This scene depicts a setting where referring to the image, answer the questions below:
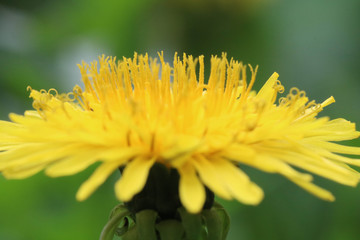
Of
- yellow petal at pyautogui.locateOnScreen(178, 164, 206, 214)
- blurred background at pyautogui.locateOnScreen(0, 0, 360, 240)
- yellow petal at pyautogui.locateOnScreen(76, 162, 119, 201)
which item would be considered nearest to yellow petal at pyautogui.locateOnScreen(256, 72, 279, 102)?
yellow petal at pyautogui.locateOnScreen(178, 164, 206, 214)

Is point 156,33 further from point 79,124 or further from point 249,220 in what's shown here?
point 79,124

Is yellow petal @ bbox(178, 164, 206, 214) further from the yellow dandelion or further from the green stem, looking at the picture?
the green stem

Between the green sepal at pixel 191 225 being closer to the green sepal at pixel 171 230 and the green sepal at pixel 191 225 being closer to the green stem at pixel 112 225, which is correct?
the green sepal at pixel 171 230

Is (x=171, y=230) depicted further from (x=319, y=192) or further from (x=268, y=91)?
Answer: (x=268, y=91)

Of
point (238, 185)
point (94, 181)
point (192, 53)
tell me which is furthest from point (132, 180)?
point (192, 53)

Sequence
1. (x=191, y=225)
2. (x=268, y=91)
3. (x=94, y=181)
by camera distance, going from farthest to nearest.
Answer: (x=268, y=91)
(x=191, y=225)
(x=94, y=181)

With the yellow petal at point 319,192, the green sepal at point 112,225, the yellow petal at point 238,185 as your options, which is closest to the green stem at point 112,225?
the green sepal at point 112,225
